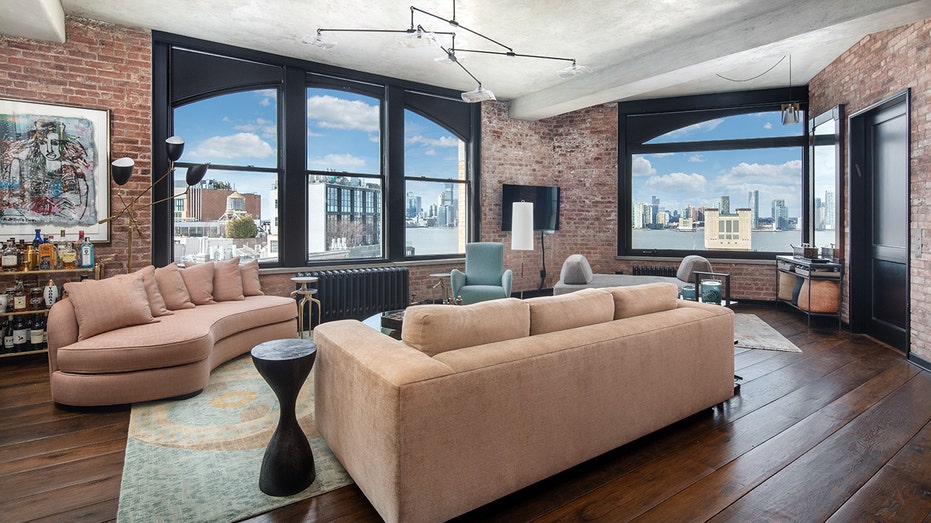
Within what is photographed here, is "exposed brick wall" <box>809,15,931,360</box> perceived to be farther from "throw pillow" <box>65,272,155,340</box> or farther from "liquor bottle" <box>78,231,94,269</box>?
"liquor bottle" <box>78,231,94,269</box>

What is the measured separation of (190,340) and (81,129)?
2.89 metres

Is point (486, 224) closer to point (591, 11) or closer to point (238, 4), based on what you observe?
point (591, 11)

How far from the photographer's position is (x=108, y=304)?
137 inches

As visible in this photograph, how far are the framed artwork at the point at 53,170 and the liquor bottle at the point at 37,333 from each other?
77 centimetres

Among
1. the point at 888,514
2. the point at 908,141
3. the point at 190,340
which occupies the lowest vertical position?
the point at 888,514

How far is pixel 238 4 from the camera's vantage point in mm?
4375

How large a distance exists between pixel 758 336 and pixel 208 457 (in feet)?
17.3

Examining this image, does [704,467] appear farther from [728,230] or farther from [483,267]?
[728,230]

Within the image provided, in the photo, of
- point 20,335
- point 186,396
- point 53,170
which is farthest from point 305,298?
point 53,170

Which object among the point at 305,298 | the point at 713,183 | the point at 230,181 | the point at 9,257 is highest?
the point at 713,183

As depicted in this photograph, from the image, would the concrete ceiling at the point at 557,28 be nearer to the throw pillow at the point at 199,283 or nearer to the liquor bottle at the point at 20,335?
the throw pillow at the point at 199,283

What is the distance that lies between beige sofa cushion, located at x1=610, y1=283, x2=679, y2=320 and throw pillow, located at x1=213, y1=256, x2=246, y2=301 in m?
3.77

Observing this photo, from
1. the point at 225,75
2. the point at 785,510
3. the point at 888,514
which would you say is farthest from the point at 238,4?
the point at 888,514

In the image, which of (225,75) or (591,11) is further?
(225,75)
